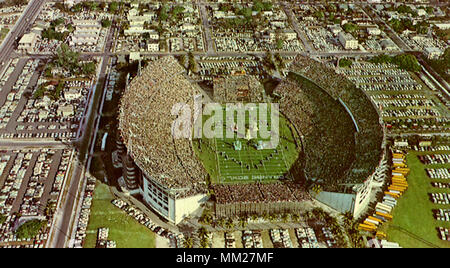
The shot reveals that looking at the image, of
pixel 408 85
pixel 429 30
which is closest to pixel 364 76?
pixel 408 85

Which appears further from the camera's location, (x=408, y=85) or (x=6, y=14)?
(x=6, y=14)

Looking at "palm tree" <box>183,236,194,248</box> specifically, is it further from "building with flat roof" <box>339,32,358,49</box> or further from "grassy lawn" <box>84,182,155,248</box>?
"building with flat roof" <box>339,32,358,49</box>

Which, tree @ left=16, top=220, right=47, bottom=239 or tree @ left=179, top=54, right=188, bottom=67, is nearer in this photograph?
tree @ left=16, top=220, right=47, bottom=239

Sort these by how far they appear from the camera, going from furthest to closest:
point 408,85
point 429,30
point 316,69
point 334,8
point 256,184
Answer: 1. point 334,8
2. point 429,30
3. point 408,85
4. point 316,69
5. point 256,184

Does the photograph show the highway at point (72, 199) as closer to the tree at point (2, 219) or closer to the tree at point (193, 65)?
the tree at point (2, 219)

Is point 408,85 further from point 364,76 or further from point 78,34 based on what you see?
point 78,34

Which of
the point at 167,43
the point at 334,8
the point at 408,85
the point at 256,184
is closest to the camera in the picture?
the point at 256,184

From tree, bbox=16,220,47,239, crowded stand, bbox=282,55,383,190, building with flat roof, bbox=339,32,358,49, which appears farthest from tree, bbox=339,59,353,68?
tree, bbox=16,220,47,239
